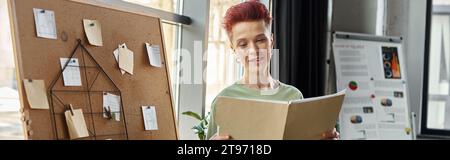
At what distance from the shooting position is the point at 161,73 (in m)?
2.07

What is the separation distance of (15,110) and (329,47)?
8.00ft

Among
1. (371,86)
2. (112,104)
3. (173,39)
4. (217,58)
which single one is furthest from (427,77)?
(112,104)

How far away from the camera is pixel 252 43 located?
172cm

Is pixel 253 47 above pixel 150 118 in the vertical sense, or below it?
above

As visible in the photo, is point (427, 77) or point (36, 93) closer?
point (36, 93)

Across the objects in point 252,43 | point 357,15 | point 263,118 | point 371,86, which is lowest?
point 371,86

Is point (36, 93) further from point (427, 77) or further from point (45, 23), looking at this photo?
point (427, 77)

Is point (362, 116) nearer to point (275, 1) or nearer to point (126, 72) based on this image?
point (275, 1)

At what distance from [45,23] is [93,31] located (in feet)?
0.69

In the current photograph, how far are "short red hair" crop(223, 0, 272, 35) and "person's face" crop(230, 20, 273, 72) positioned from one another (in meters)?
0.02

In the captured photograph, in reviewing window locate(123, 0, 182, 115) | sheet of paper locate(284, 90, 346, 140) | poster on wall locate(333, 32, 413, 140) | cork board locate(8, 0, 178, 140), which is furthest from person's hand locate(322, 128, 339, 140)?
poster on wall locate(333, 32, 413, 140)

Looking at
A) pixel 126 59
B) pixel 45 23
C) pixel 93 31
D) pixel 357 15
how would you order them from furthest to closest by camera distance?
1. pixel 357 15
2. pixel 126 59
3. pixel 93 31
4. pixel 45 23

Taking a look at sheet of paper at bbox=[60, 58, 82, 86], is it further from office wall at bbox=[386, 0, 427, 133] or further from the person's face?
office wall at bbox=[386, 0, 427, 133]

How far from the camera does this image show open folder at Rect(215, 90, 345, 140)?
1244 millimetres
